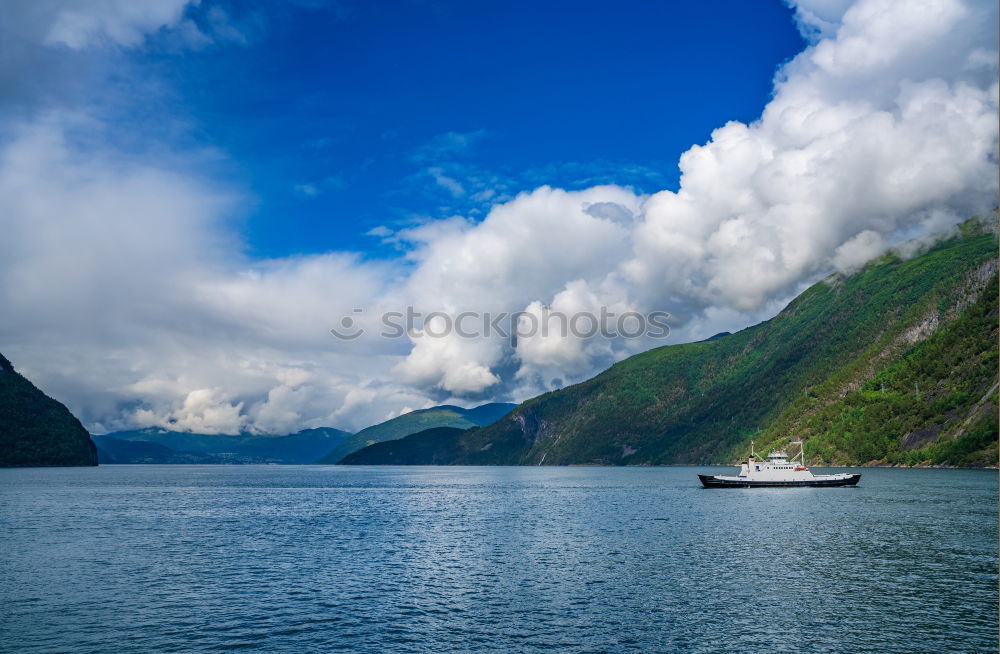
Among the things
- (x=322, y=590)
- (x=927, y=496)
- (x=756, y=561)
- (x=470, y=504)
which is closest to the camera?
(x=322, y=590)

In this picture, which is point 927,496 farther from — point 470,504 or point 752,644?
point 752,644

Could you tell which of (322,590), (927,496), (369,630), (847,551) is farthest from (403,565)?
(927,496)

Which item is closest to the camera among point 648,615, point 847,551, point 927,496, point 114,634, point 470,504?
point 114,634

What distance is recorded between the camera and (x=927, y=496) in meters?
149

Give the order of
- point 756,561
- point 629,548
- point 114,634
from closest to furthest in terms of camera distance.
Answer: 1. point 114,634
2. point 756,561
3. point 629,548

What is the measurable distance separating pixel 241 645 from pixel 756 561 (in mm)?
51276

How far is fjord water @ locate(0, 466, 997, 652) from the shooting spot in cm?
4472

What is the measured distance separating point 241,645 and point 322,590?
1715cm

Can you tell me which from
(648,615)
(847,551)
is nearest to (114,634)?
(648,615)

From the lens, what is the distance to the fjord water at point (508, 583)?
44.7 m

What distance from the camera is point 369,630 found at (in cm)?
4741

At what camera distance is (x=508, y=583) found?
6250 centimetres

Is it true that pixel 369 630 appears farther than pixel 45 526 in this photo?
No

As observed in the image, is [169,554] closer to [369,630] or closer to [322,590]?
[322,590]
